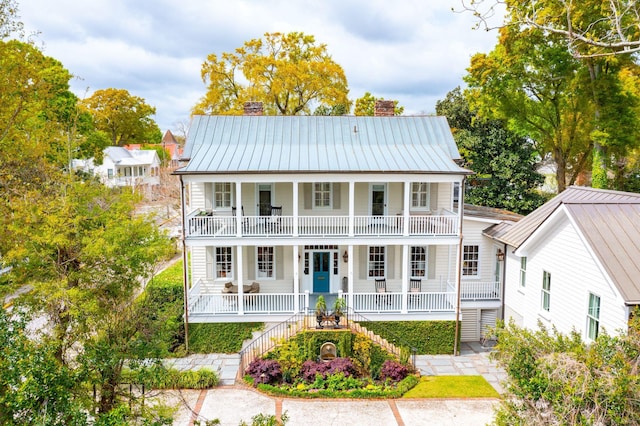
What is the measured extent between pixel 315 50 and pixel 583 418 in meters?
32.6

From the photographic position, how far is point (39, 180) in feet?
37.2

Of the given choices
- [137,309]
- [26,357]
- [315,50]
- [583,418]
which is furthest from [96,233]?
[315,50]

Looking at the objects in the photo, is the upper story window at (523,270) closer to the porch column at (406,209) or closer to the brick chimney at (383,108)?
the porch column at (406,209)

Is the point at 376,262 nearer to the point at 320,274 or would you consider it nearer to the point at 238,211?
the point at 320,274

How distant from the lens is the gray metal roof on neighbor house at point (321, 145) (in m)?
17.2

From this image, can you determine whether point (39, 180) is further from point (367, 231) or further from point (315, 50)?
point (315, 50)

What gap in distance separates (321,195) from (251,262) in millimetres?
4315

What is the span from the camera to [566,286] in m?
13.6

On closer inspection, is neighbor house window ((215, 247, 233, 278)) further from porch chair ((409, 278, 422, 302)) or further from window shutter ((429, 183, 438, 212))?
window shutter ((429, 183, 438, 212))

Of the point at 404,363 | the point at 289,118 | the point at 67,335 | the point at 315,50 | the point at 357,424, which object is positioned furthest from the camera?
the point at 315,50

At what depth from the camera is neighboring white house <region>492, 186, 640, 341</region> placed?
11.4m

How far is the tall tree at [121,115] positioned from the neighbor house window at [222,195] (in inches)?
1757

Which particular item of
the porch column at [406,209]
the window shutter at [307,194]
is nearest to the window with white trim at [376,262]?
the porch column at [406,209]

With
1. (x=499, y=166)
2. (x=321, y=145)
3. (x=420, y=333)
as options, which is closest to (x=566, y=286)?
(x=420, y=333)
